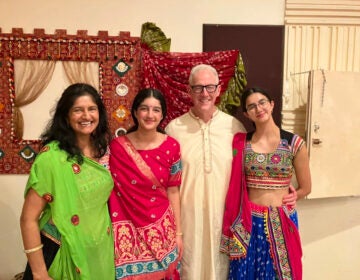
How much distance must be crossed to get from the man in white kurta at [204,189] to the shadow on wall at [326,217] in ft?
3.78

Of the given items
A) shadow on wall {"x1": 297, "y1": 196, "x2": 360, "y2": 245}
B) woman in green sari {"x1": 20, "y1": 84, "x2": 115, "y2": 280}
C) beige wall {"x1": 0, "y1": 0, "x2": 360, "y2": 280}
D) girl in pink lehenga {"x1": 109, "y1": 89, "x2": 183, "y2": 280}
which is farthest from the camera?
shadow on wall {"x1": 297, "y1": 196, "x2": 360, "y2": 245}

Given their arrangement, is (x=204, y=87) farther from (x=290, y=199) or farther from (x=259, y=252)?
(x=259, y=252)

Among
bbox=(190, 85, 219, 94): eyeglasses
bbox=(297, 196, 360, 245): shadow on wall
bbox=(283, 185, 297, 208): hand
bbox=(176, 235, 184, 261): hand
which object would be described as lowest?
bbox=(297, 196, 360, 245): shadow on wall

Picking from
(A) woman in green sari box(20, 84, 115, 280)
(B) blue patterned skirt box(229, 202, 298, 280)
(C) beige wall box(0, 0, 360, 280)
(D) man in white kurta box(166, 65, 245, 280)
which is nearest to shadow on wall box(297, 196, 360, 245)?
(C) beige wall box(0, 0, 360, 280)

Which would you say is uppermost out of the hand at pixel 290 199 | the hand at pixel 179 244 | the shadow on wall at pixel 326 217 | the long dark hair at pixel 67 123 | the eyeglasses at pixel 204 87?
the eyeglasses at pixel 204 87

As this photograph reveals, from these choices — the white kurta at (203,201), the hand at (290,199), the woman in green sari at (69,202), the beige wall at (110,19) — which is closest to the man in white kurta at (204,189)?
the white kurta at (203,201)

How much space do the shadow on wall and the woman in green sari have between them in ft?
5.97

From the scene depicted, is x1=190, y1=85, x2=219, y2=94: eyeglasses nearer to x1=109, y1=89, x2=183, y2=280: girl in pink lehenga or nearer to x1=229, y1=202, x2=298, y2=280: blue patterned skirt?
x1=109, y1=89, x2=183, y2=280: girl in pink lehenga

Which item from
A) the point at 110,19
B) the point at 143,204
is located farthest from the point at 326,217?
the point at 110,19

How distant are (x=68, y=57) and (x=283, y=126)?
176 cm

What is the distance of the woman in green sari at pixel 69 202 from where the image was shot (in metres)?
1.18

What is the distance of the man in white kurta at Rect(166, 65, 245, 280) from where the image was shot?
1.62 meters

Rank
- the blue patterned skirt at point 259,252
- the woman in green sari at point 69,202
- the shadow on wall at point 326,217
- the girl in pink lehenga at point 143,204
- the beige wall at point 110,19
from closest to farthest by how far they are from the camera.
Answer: the woman in green sari at point 69,202
the girl in pink lehenga at point 143,204
the blue patterned skirt at point 259,252
the beige wall at point 110,19
the shadow on wall at point 326,217

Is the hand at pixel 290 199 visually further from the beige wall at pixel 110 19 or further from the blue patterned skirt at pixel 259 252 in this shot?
the beige wall at pixel 110 19
